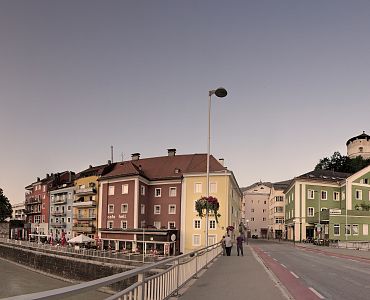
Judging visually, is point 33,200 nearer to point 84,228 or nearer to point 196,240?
point 84,228

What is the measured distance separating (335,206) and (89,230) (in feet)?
145

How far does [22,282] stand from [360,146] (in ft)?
320

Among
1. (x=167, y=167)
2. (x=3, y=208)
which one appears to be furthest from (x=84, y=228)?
(x=3, y=208)

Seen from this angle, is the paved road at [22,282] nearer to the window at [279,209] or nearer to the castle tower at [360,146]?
the window at [279,209]

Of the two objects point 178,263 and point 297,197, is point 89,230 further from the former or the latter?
point 178,263

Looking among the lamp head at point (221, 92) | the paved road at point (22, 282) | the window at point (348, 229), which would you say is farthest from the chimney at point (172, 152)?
the lamp head at point (221, 92)

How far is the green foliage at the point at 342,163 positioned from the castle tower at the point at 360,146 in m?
4.95

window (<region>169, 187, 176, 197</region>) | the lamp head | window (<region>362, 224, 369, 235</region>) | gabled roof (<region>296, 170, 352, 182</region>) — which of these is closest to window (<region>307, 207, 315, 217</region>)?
gabled roof (<region>296, 170, 352, 182</region>)

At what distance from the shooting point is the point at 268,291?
12.6 meters

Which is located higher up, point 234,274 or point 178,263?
point 178,263

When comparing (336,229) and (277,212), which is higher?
(277,212)

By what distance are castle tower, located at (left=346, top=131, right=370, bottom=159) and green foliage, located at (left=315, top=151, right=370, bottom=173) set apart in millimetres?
4946

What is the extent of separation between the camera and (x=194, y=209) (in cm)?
6744

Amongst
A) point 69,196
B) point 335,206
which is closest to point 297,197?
point 335,206
